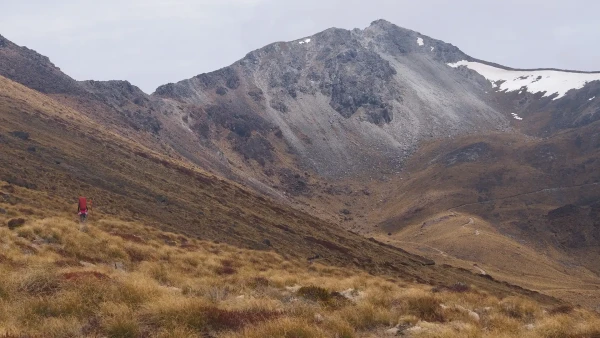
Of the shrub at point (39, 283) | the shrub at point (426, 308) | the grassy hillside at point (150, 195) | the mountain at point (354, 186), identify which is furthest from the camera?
the mountain at point (354, 186)

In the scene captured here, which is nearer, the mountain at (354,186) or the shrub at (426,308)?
the shrub at (426,308)

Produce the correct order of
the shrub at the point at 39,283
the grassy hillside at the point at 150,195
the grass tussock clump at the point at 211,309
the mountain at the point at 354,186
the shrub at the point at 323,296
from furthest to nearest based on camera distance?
the mountain at the point at 354,186 → the grassy hillside at the point at 150,195 → the shrub at the point at 323,296 → the shrub at the point at 39,283 → the grass tussock clump at the point at 211,309

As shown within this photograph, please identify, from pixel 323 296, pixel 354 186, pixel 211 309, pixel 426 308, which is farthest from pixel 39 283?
pixel 354 186

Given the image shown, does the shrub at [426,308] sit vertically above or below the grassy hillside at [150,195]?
above

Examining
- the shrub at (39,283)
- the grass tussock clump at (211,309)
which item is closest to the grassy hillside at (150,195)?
the grass tussock clump at (211,309)

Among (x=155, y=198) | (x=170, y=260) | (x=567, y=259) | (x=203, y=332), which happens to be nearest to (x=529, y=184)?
(x=567, y=259)

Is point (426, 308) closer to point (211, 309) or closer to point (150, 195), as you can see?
point (211, 309)

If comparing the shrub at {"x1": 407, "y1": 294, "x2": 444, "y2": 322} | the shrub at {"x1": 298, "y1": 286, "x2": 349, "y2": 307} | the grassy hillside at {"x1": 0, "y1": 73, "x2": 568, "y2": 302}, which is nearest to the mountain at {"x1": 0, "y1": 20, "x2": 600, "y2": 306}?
the grassy hillside at {"x1": 0, "y1": 73, "x2": 568, "y2": 302}

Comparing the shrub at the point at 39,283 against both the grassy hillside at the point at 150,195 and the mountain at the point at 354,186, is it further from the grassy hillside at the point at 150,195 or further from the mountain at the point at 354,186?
the mountain at the point at 354,186

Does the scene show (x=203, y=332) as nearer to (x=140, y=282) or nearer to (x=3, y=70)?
(x=140, y=282)

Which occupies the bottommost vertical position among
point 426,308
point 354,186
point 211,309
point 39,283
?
point 354,186

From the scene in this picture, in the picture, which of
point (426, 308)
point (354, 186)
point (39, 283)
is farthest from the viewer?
point (354, 186)

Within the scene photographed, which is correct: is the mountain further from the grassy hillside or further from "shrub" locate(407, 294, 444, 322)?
"shrub" locate(407, 294, 444, 322)

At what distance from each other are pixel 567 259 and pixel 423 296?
407 ft
